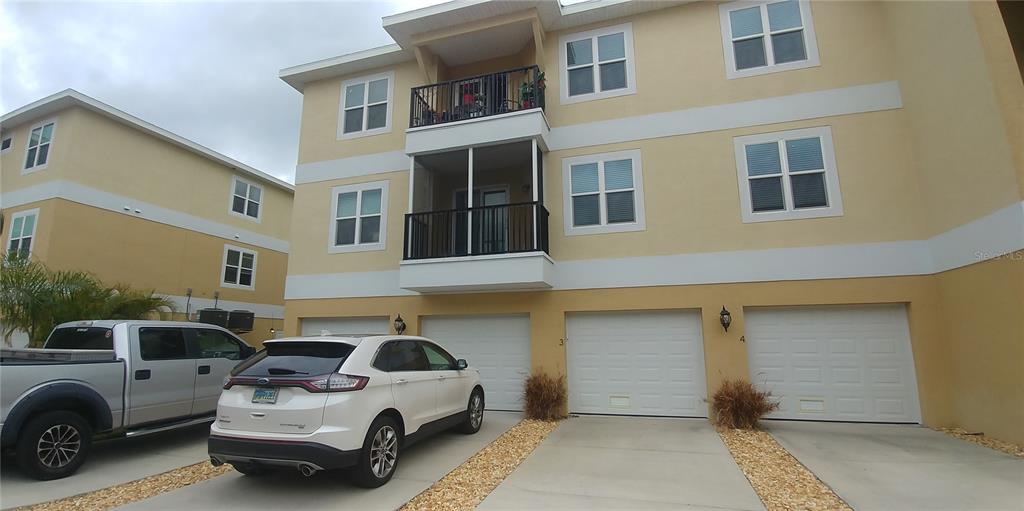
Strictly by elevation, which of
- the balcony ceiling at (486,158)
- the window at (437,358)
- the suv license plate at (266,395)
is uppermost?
the balcony ceiling at (486,158)

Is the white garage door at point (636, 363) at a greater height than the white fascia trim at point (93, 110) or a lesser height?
lesser

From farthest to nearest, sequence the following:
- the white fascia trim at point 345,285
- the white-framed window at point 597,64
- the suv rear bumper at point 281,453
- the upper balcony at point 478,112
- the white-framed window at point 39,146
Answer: the white-framed window at point 39,146
the white fascia trim at point 345,285
the white-framed window at point 597,64
the upper balcony at point 478,112
the suv rear bumper at point 281,453

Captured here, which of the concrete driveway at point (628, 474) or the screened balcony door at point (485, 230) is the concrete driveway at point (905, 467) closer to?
the concrete driveway at point (628, 474)

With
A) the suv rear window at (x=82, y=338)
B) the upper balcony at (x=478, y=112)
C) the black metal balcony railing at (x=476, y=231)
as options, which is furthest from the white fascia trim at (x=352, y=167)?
the suv rear window at (x=82, y=338)

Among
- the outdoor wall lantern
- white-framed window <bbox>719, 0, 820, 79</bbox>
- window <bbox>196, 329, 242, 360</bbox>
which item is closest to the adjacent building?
window <bbox>196, 329, 242, 360</bbox>

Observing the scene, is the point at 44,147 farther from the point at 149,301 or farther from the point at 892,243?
the point at 892,243

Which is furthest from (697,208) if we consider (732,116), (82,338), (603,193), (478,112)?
(82,338)

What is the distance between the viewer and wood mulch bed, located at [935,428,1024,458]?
6.15m

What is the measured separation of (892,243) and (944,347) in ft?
6.00

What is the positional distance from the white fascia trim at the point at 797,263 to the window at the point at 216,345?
5857 mm

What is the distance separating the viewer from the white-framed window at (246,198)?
1803cm

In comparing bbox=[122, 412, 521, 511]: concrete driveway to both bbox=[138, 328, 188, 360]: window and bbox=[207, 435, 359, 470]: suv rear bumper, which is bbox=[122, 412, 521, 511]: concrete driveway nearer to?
bbox=[207, 435, 359, 470]: suv rear bumper

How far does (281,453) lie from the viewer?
14.9ft

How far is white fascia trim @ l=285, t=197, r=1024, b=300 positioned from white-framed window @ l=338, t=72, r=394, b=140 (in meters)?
5.84
